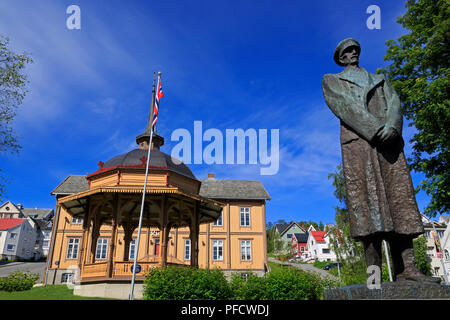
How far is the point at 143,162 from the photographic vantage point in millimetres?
18453

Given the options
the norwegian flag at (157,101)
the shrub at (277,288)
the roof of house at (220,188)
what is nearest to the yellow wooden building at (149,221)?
the roof of house at (220,188)

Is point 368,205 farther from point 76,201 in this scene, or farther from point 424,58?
point 76,201

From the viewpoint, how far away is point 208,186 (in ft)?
118

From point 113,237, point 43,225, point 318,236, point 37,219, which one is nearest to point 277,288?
point 113,237

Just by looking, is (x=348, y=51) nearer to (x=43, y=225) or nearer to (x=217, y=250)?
(x=217, y=250)

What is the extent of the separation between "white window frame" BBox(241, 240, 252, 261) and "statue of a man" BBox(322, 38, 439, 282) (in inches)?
1180

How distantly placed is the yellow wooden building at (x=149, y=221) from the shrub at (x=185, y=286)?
10.7 feet

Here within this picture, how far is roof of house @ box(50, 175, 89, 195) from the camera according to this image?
Answer: 104 feet

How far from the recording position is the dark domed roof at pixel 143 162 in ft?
60.1

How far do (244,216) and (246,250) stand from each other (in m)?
3.77

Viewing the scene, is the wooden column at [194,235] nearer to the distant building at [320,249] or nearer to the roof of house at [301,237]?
the distant building at [320,249]

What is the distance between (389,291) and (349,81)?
289 centimetres

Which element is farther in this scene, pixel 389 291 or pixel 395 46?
pixel 395 46
